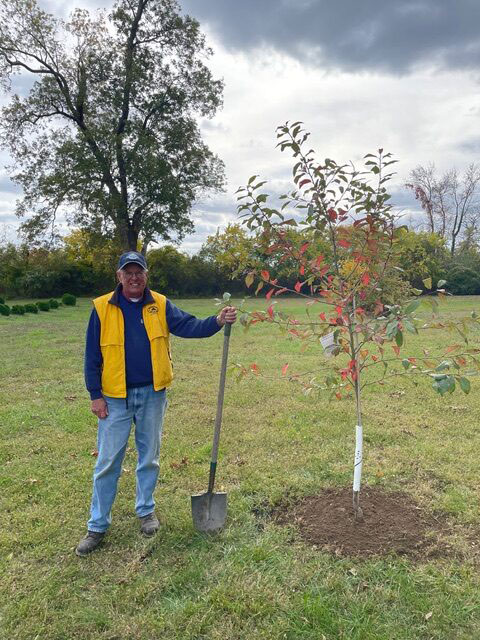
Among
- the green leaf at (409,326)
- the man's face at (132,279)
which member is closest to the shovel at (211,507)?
A: the man's face at (132,279)

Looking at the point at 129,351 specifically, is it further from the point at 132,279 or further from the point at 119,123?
the point at 119,123

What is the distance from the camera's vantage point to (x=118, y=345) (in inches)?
117

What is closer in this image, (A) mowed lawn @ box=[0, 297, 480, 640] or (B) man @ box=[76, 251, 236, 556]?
(A) mowed lawn @ box=[0, 297, 480, 640]

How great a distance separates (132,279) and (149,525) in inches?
67.4

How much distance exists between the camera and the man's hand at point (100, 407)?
9.74ft

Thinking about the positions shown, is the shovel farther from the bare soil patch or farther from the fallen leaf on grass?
the fallen leaf on grass

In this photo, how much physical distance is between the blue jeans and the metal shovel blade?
41cm

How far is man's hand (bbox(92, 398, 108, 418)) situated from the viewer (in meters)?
2.97

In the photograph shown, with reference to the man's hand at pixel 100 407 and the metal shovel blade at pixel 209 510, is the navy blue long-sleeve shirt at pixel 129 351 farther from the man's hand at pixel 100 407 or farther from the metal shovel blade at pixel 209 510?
the metal shovel blade at pixel 209 510

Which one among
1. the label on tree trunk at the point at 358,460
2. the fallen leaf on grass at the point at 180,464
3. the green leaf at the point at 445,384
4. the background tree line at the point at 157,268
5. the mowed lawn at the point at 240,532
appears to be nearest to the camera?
the green leaf at the point at 445,384

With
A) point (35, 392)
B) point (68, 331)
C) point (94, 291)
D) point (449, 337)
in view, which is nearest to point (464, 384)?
point (35, 392)

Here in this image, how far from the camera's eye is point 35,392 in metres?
6.81

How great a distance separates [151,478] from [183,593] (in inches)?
33.1

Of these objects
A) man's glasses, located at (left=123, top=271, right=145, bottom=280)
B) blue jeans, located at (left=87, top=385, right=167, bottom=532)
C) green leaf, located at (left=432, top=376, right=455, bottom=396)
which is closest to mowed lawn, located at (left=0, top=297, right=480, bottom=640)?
blue jeans, located at (left=87, top=385, right=167, bottom=532)
